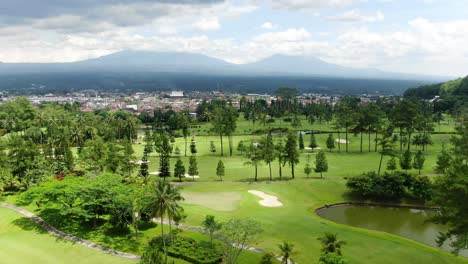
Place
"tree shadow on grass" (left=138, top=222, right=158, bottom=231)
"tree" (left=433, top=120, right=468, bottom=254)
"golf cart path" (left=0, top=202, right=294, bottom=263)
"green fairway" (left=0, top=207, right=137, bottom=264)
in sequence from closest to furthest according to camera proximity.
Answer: "tree" (left=433, top=120, right=468, bottom=254) → "green fairway" (left=0, top=207, right=137, bottom=264) → "golf cart path" (left=0, top=202, right=294, bottom=263) → "tree shadow on grass" (left=138, top=222, right=158, bottom=231)

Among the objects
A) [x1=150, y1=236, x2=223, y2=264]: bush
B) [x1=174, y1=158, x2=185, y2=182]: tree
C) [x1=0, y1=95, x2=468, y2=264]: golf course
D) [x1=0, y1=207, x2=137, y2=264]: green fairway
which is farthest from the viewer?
[x1=174, y1=158, x2=185, y2=182]: tree

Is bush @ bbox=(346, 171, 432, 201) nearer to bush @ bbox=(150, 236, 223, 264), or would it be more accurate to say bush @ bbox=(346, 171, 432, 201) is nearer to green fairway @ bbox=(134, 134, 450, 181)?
green fairway @ bbox=(134, 134, 450, 181)

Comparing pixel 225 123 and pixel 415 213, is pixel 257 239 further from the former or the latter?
pixel 225 123

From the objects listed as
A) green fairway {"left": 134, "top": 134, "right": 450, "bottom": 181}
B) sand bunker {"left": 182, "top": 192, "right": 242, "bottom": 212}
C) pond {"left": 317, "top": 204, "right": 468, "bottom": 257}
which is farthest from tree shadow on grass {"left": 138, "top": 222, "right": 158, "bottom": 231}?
green fairway {"left": 134, "top": 134, "right": 450, "bottom": 181}

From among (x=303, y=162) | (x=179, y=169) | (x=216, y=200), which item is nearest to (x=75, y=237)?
(x=216, y=200)

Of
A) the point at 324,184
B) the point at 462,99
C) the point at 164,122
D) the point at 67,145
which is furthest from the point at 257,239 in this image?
the point at 462,99

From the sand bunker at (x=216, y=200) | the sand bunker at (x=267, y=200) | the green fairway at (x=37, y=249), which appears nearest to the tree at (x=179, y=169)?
the sand bunker at (x=216, y=200)
